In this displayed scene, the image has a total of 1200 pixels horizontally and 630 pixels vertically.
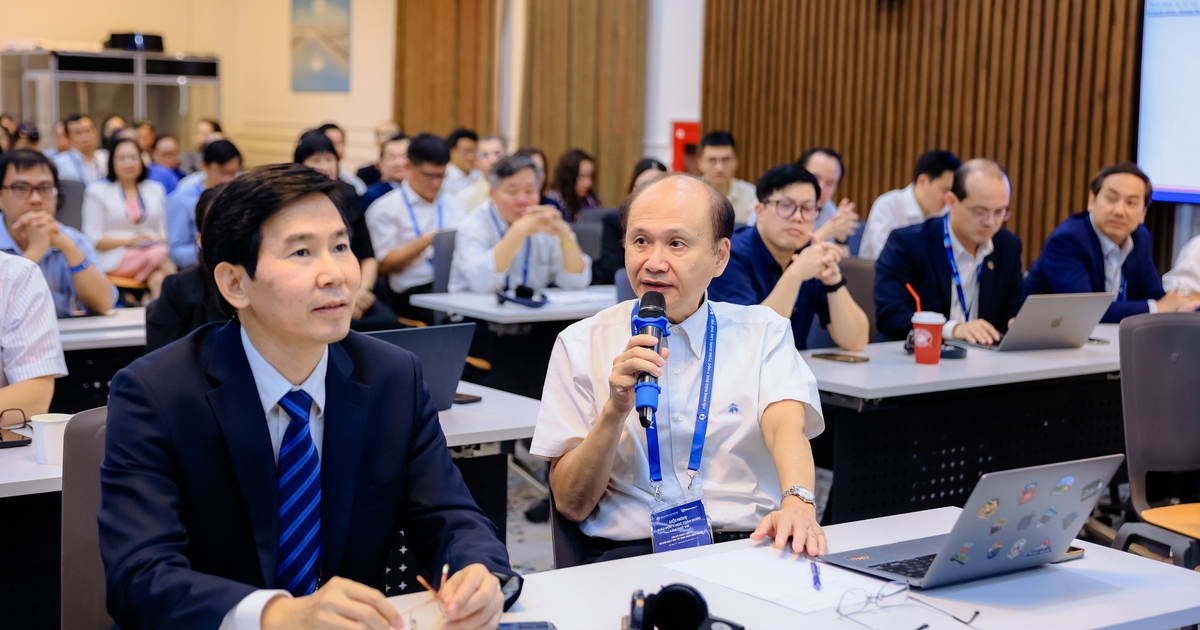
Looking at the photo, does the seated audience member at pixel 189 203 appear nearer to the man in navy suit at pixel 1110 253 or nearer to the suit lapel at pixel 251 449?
the man in navy suit at pixel 1110 253

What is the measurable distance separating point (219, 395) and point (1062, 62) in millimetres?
5922

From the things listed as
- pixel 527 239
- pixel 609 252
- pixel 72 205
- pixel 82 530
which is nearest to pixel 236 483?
pixel 82 530

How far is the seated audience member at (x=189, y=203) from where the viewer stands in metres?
6.75

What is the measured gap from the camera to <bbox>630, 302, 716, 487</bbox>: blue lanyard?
2.12 meters

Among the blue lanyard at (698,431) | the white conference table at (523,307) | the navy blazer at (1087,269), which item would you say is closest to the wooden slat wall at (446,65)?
the white conference table at (523,307)

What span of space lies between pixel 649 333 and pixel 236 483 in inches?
26.9

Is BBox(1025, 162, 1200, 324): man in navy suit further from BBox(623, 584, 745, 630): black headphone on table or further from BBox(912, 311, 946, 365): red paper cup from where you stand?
BBox(623, 584, 745, 630): black headphone on table

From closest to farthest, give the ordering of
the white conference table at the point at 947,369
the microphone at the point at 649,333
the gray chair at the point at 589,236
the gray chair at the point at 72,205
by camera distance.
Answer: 1. the microphone at the point at 649,333
2. the white conference table at the point at 947,369
3. the gray chair at the point at 589,236
4. the gray chair at the point at 72,205

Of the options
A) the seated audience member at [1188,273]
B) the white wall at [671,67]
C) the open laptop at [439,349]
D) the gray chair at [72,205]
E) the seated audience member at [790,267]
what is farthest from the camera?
the white wall at [671,67]

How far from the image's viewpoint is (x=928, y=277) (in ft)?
13.7

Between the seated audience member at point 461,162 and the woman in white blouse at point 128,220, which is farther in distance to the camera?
the seated audience member at point 461,162

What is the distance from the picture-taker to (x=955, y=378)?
10.9 feet

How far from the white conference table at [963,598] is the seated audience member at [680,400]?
0.97 ft

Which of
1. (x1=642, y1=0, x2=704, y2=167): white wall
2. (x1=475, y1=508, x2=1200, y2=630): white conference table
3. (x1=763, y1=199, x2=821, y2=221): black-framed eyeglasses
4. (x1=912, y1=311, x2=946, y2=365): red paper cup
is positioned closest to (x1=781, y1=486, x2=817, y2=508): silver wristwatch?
(x1=475, y1=508, x2=1200, y2=630): white conference table
